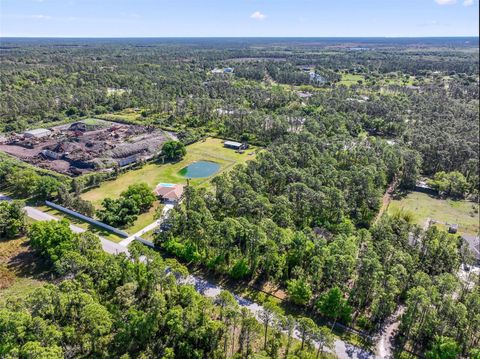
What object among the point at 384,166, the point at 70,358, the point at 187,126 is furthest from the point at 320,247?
the point at 187,126

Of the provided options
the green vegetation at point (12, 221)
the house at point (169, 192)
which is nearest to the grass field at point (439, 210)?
the house at point (169, 192)

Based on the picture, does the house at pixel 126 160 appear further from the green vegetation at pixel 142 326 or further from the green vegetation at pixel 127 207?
the green vegetation at pixel 142 326

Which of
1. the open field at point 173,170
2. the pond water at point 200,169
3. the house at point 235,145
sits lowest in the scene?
the pond water at point 200,169

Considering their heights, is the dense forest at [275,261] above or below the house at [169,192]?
above

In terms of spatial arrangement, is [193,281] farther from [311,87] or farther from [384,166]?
[311,87]

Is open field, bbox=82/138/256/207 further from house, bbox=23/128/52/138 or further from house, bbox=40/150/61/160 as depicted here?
house, bbox=23/128/52/138
